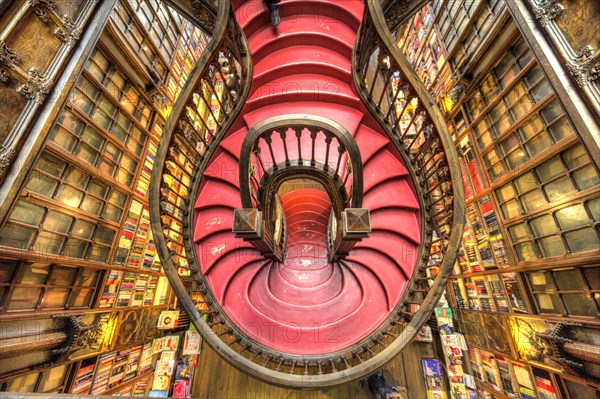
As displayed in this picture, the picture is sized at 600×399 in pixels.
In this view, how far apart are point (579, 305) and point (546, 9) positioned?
2.85 m

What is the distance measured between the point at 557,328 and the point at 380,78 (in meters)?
3.93

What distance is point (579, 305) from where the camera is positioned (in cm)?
249

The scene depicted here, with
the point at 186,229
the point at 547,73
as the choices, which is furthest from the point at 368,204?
the point at 186,229

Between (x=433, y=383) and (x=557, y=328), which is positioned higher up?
(x=557, y=328)

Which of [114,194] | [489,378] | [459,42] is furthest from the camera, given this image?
[459,42]

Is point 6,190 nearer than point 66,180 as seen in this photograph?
Yes

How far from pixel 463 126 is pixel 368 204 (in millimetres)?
3122

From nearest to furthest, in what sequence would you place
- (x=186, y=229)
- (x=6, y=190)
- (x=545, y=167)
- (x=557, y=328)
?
1. (x=6, y=190)
2. (x=186, y=229)
3. (x=557, y=328)
4. (x=545, y=167)

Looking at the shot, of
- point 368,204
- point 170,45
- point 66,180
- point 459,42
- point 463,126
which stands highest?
point 170,45

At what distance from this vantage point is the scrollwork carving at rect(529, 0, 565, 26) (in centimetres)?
167

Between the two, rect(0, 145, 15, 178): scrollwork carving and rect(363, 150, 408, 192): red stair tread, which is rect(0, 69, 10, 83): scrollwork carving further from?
rect(363, 150, 408, 192): red stair tread

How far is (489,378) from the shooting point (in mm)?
3406

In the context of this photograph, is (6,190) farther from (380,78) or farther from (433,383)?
(433,383)

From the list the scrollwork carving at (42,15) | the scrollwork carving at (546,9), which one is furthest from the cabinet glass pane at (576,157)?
the scrollwork carving at (42,15)
